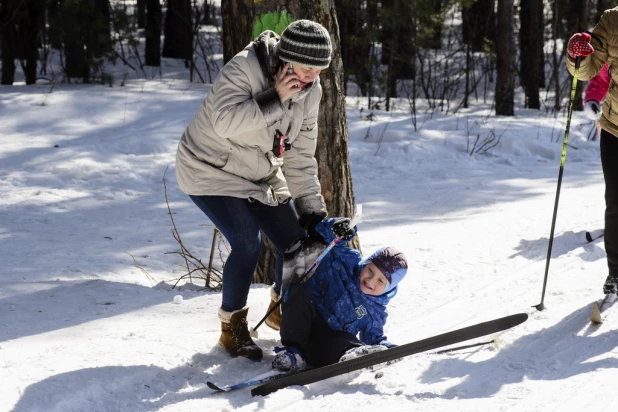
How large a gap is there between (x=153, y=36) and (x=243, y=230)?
14.0 meters

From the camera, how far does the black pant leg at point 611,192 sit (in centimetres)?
431

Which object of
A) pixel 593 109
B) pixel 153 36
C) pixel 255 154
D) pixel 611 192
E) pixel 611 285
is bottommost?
pixel 611 285

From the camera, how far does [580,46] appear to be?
4.17 metres

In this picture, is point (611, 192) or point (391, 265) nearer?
point (391, 265)

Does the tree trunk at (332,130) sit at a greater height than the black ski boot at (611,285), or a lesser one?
greater

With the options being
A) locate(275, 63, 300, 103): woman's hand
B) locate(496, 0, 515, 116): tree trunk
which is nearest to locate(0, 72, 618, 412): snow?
locate(275, 63, 300, 103): woman's hand

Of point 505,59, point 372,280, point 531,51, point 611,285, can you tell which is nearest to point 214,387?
point 372,280

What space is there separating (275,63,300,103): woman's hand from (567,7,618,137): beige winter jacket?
66.5 inches

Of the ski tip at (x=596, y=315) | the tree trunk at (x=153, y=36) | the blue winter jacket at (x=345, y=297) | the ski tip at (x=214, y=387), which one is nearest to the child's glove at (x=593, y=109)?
the ski tip at (x=596, y=315)

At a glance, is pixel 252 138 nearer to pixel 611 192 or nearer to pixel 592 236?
pixel 611 192

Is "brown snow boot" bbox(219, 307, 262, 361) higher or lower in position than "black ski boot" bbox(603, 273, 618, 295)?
lower

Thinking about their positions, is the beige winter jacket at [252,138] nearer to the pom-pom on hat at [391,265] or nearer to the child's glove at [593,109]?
the pom-pom on hat at [391,265]

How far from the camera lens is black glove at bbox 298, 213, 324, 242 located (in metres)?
3.88

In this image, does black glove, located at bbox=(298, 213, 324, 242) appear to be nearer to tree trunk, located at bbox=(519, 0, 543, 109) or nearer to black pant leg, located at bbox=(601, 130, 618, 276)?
black pant leg, located at bbox=(601, 130, 618, 276)
